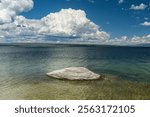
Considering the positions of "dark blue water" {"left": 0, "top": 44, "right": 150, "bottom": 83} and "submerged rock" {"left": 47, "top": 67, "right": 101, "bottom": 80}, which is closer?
"submerged rock" {"left": 47, "top": 67, "right": 101, "bottom": 80}

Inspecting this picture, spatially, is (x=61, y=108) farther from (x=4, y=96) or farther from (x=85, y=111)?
(x=4, y=96)

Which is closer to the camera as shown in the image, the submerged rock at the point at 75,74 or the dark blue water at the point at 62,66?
the submerged rock at the point at 75,74

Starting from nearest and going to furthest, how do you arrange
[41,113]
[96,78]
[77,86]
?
1. [41,113]
2. [77,86]
3. [96,78]

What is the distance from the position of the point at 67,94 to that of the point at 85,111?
36.0 ft

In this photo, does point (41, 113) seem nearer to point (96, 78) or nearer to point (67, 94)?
point (67, 94)

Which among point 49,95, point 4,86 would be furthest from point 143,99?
point 4,86

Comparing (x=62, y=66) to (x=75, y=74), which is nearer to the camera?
(x=75, y=74)

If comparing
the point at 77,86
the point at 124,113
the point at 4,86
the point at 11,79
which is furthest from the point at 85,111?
the point at 11,79

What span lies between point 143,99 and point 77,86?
31.4 ft

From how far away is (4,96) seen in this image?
30.8 meters

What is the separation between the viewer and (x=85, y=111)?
68.2ft

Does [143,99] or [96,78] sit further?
[96,78]

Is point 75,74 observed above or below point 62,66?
above

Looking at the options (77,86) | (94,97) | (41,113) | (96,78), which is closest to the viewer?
(41,113)
